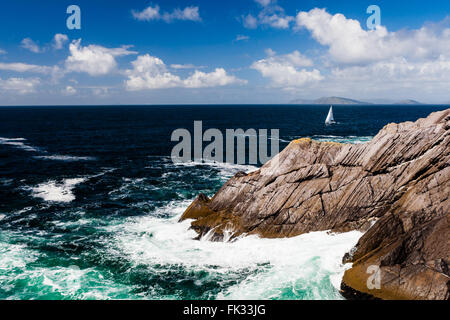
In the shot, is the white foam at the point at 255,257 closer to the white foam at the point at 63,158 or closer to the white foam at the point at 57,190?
the white foam at the point at 57,190

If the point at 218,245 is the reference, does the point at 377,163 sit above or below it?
above

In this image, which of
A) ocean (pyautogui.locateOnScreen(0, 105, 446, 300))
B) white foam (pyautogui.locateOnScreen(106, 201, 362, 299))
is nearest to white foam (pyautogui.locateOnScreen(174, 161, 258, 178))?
ocean (pyautogui.locateOnScreen(0, 105, 446, 300))

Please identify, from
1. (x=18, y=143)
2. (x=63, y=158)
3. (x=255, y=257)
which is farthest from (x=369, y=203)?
(x=18, y=143)

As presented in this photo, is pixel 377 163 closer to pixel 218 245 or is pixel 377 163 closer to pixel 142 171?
pixel 218 245

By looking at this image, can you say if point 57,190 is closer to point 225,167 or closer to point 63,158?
point 63,158

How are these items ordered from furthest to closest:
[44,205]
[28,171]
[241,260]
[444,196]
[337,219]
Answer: [28,171] < [44,205] < [337,219] < [241,260] < [444,196]

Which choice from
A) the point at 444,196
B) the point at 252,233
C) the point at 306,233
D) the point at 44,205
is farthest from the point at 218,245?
the point at 44,205
